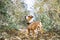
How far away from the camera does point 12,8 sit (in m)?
2.39

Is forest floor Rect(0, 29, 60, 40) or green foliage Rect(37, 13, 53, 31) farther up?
green foliage Rect(37, 13, 53, 31)

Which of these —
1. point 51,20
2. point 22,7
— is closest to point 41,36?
point 51,20

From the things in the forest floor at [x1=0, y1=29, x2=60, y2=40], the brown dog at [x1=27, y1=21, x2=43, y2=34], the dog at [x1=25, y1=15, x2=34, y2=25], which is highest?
the dog at [x1=25, y1=15, x2=34, y2=25]

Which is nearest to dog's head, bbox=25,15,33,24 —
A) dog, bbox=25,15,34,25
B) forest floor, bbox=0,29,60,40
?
dog, bbox=25,15,34,25

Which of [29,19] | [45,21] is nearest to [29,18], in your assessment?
[29,19]

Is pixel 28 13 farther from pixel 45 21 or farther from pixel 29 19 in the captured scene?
pixel 45 21

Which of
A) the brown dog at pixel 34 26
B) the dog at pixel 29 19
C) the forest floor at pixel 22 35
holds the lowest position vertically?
the forest floor at pixel 22 35

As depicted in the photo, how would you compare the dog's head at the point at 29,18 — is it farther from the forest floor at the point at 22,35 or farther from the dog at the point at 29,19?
the forest floor at the point at 22,35

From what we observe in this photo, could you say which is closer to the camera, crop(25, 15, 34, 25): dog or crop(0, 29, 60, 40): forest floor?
crop(0, 29, 60, 40): forest floor

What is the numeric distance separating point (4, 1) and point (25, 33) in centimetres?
48

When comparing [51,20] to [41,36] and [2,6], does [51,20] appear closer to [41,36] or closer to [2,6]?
[41,36]

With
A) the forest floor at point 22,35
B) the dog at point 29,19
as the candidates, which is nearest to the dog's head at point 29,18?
the dog at point 29,19

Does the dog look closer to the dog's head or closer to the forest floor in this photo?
the dog's head

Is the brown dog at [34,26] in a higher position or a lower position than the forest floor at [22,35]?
higher
